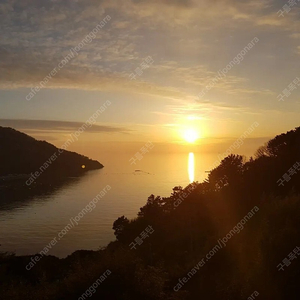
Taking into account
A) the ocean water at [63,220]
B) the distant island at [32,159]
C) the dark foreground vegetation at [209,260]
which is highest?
the distant island at [32,159]

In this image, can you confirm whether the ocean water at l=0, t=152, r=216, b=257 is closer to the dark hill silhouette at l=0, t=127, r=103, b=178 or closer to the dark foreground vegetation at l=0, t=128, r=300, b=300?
the dark foreground vegetation at l=0, t=128, r=300, b=300

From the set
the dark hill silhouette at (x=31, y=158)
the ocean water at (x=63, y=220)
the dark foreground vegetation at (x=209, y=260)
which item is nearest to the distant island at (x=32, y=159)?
the dark hill silhouette at (x=31, y=158)

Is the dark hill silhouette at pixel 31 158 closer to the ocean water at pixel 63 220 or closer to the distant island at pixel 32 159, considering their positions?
the distant island at pixel 32 159

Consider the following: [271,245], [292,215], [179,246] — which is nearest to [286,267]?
[271,245]

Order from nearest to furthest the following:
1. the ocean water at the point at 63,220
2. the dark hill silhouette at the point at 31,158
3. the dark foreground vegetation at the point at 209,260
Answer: the dark foreground vegetation at the point at 209,260, the ocean water at the point at 63,220, the dark hill silhouette at the point at 31,158

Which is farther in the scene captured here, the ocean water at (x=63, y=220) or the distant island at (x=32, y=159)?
the distant island at (x=32, y=159)

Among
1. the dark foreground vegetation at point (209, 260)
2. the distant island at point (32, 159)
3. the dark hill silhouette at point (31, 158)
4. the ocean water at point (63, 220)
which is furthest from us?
the dark hill silhouette at point (31, 158)

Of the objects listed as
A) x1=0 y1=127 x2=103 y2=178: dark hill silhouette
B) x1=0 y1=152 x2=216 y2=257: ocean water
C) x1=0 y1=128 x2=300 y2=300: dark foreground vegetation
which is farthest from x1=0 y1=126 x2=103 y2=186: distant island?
x1=0 y1=128 x2=300 y2=300: dark foreground vegetation

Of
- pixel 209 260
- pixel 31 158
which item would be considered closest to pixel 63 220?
pixel 209 260
